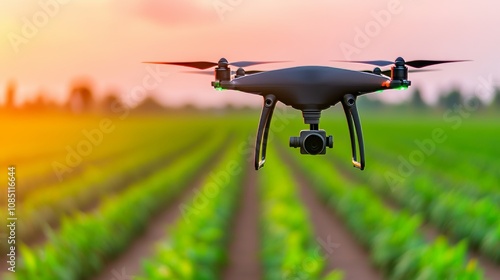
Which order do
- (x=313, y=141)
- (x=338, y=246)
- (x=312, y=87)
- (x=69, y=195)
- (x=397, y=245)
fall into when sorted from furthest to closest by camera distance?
(x=69, y=195), (x=338, y=246), (x=397, y=245), (x=313, y=141), (x=312, y=87)

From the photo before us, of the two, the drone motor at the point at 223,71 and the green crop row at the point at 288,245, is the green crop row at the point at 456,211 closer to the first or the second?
the green crop row at the point at 288,245

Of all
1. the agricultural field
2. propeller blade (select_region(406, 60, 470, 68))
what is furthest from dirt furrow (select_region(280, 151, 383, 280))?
propeller blade (select_region(406, 60, 470, 68))

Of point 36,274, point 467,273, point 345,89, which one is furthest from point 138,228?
point 345,89

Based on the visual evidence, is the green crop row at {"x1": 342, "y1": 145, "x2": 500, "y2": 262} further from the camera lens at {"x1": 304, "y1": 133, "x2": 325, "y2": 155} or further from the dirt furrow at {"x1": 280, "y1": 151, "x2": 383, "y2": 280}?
the camera lens at {"x1": 304, "y1": 133, "x2": 325, "y2": 155}

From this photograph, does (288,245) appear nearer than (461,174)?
Yes

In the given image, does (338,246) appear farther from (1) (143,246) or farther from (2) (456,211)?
(1) (143,246)

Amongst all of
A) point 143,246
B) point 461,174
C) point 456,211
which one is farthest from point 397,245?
point 461,174
